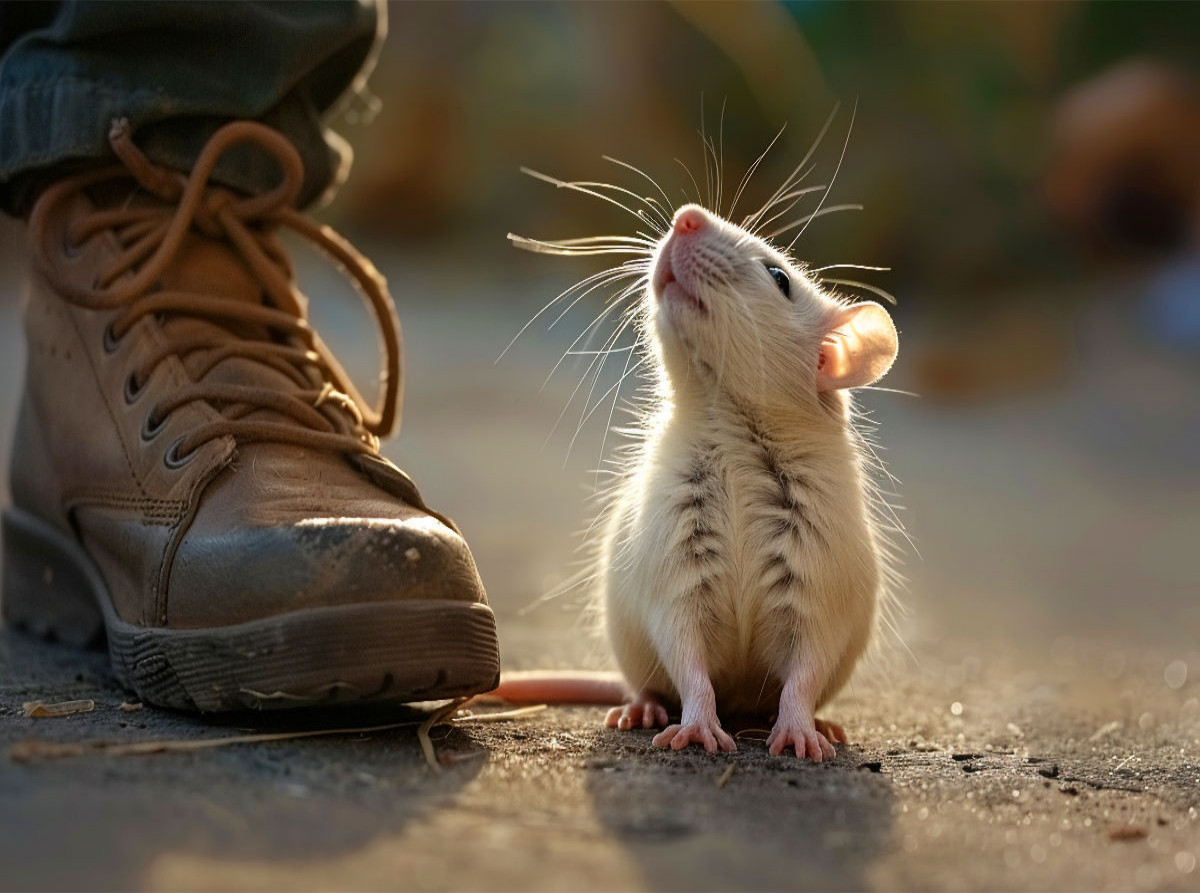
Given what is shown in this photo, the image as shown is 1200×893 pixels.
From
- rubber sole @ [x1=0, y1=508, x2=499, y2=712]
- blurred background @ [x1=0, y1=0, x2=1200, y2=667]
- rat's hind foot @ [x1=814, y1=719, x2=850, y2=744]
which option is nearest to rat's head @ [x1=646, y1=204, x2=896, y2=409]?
rat's hind foot @ [x1=814, y1=719, x2=850, y2=744]

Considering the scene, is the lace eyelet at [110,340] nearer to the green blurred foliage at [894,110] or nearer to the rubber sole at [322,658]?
the rubber sole at [322,658]

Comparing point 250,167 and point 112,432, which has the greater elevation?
point 250,167

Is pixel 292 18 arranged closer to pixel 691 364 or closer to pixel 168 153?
pixel 168 153

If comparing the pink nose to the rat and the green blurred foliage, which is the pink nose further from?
the green blurred foliage

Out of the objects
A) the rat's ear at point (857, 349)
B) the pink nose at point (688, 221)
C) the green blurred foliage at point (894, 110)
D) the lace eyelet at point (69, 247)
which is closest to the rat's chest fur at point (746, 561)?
the rat's ear at point (857, 349)

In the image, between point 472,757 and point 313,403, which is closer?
point 472,757

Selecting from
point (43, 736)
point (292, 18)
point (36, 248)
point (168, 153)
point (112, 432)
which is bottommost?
point (43, 736)

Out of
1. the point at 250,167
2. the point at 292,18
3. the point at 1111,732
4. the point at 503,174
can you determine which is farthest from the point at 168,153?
the point at 503,174
